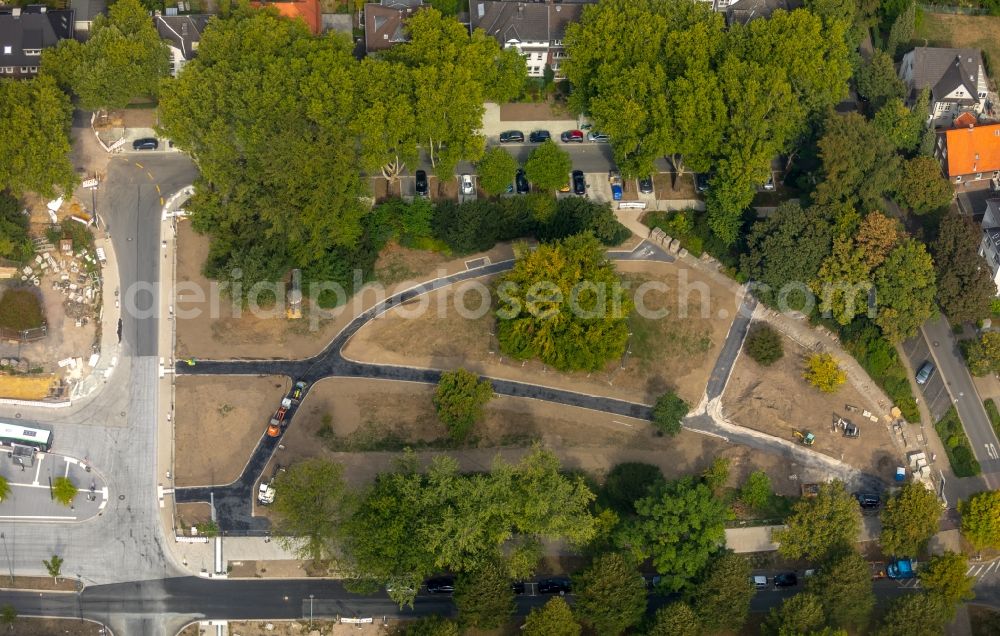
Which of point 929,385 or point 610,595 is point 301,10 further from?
point 929,385

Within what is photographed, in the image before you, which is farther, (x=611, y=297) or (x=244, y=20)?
(x=244, y=20)

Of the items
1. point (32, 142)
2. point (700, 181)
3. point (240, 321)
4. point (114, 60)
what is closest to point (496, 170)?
point (700, 181)

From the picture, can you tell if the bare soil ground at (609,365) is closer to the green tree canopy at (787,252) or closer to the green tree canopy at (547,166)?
the green tree canopy at (787,252)

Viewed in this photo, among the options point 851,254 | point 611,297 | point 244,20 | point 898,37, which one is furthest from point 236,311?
point 898,37

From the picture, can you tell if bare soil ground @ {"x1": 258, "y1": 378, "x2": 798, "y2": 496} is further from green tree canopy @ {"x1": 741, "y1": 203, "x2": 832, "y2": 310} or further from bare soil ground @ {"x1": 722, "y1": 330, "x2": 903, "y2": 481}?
green tree canopy @ {"x1": 741, "y1": 203, "x2": 832, "y2": 310}

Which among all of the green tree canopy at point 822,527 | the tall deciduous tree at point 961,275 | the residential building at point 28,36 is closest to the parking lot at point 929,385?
the tall deciduous tree at point 961,275

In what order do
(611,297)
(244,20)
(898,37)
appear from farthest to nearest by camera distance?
(898,37) → (244,20) → (611,297)

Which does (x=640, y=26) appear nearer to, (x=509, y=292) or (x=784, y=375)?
(x=509, y=292)

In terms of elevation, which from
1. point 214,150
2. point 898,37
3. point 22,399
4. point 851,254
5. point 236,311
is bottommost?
point 22,399
